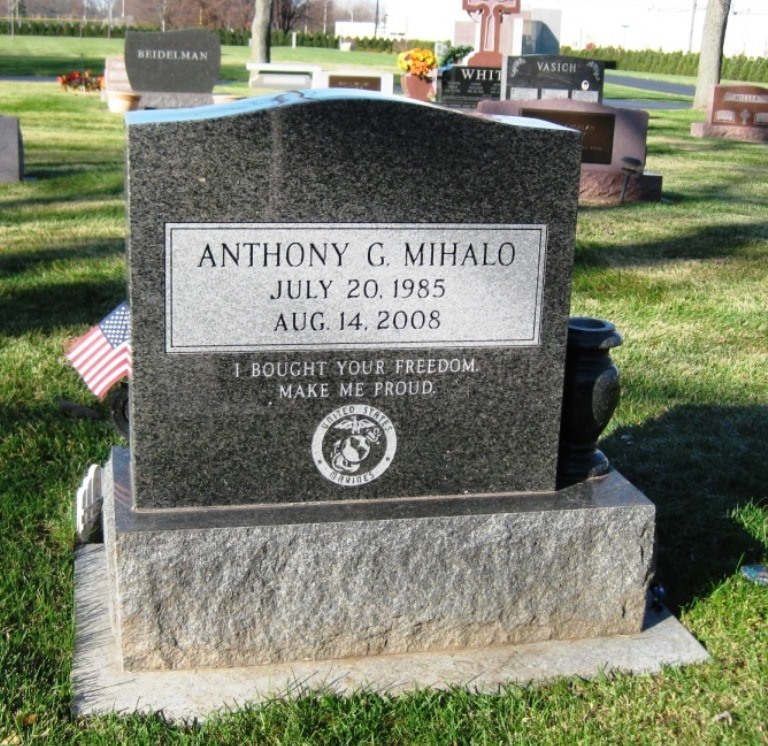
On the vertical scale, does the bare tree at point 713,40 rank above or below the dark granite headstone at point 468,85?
above

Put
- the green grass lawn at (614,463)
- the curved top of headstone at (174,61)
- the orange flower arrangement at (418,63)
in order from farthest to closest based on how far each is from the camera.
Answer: the orange flower arrangement at (418,63)
the curved top of headstone at (174,61)
the green grass lawn at (614,463)

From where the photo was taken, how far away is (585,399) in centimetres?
374

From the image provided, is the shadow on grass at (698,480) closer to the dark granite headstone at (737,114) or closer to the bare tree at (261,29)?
the dark granite headstone at (737,114)

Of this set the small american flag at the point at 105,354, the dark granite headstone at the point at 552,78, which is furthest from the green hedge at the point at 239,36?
the small american flag at the point at 105,354

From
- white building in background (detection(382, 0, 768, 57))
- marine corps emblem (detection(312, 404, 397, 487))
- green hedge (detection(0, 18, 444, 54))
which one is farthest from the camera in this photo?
green hedge (detection(0, 18, 444, 54))

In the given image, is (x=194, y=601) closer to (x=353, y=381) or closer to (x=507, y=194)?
(x=353, y=381)

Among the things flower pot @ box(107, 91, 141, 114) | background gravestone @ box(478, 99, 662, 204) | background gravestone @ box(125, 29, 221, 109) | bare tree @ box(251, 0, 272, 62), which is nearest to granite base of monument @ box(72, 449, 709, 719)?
background gravestone @ box(478, 99, 662, 204)

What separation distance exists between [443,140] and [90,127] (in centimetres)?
1681

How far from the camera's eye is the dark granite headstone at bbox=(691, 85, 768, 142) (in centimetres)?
2158

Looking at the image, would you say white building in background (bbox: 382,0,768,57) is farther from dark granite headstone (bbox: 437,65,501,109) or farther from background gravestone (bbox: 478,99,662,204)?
background gravestone (bbox: 478,99,662,204)

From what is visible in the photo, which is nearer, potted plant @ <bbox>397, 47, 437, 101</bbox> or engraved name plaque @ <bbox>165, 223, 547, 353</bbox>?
engraved name plaque @ <bbox>165, 223, 547, 353</bbox>

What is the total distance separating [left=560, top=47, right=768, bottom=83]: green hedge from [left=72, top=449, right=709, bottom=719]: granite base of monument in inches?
1971

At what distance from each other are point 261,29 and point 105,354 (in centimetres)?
2993

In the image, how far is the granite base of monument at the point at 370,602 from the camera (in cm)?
324
